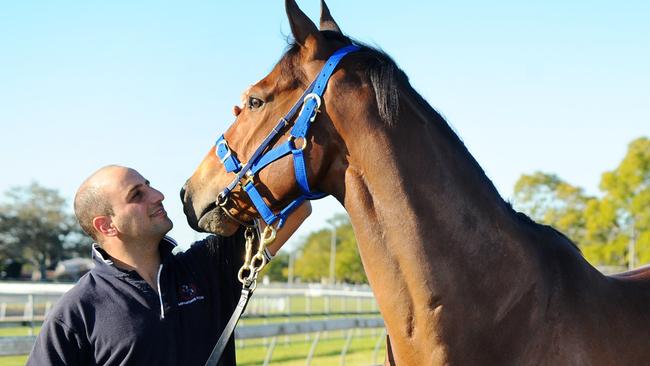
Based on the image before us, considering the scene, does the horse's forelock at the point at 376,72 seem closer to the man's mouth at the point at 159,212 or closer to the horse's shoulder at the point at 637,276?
the man's mouth at the point at 159,212

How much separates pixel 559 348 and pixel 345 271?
56512 mm

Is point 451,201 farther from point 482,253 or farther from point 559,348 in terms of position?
point 559,348

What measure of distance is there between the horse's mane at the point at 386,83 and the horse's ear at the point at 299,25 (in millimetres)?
74

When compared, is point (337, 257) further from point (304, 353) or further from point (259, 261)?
point (259, 261)

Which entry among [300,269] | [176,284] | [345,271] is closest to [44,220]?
[345,271]

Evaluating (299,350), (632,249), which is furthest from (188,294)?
(632,249)

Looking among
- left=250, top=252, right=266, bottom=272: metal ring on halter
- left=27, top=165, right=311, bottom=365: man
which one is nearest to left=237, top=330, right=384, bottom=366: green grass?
left=27, top=165, right=311, bottom=365: man

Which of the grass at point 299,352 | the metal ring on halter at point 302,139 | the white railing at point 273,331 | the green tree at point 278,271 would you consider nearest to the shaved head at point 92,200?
the metal ring on halter at point 302,139

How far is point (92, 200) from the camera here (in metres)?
3.14

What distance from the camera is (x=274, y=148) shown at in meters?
2.92

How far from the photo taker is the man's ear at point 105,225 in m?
3.12

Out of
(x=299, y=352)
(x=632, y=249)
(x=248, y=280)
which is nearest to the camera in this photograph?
(x=248, y=280)

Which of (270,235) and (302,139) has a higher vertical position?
(302,139)

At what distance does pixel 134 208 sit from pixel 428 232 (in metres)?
1.32
